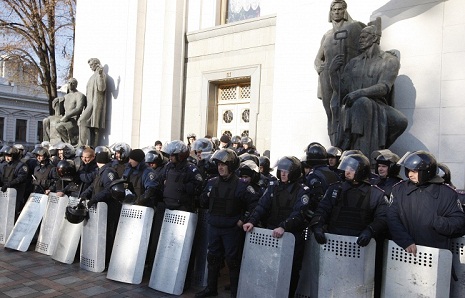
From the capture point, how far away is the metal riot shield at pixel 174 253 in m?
5.21

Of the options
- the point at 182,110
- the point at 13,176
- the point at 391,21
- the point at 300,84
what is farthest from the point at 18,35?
the point at 391,21

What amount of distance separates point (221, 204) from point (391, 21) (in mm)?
5431

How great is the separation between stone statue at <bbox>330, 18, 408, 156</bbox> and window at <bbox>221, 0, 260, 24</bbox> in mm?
6091

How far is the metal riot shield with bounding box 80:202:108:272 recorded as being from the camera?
603cm

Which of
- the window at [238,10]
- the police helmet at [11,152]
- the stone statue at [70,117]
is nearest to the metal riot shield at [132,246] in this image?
the police helmet at [11,152]

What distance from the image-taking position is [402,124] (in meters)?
7.11

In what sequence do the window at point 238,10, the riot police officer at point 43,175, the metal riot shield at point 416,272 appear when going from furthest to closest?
1. the window at point 238,10
2. the riot police officer at point 43,175
3. the metal riot shield at point 416,272

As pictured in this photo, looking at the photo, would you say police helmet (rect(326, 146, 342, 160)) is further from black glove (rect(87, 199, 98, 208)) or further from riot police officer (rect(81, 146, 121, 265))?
black glove (rect(87, 199, 98, 208))

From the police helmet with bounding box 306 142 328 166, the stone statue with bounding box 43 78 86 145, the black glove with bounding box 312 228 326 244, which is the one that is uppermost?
the stone statue with bounding box 43 78 86 145

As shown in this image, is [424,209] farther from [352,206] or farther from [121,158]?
[121,158]

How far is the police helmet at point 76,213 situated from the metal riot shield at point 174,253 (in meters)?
1.33

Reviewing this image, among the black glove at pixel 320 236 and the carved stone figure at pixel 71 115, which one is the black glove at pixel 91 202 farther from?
the carved stone figure at pixel 71 115

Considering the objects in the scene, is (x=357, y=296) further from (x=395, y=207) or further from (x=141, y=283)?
(x=141, y=283)

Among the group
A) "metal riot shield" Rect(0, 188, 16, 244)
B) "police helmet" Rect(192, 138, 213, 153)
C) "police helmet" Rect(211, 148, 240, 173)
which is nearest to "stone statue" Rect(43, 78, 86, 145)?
"metal riot shield" Rect(0, 188, 16, 244)
